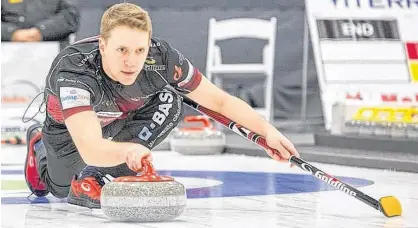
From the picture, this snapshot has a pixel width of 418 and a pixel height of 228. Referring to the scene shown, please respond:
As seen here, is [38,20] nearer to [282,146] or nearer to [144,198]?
[282,146]

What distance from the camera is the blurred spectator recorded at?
288 inches

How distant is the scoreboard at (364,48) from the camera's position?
6.84 m

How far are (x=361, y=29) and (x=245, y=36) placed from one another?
134cm

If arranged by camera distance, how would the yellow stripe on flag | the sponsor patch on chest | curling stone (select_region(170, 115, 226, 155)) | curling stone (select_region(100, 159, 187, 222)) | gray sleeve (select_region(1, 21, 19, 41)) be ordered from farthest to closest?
gray sleeve (select_region(1, 21, 19, 41)) < the yellow stripe on flag < curling stone (select_region(170, 115, 226, 155)) < the sponsor patch on chest < curling stone (select_region(100, 159, 187, 222))

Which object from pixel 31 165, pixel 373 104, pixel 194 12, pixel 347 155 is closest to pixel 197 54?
pixel 194 12

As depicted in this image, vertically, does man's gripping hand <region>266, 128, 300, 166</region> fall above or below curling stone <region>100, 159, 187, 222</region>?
above

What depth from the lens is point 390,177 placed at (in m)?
5.02

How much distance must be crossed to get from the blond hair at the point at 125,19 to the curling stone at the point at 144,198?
0.46 meters

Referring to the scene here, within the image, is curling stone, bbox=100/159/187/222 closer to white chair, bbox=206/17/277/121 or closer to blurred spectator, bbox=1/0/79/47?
blurred spectator, bbox=1/0/79/47

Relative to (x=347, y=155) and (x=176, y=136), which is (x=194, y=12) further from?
(x=347, y=155)

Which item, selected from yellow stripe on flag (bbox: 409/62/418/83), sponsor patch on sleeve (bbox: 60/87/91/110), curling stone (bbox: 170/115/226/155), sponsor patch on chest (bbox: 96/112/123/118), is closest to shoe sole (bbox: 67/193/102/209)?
sponsor patch on chest (bbox: 96/112/123/118)

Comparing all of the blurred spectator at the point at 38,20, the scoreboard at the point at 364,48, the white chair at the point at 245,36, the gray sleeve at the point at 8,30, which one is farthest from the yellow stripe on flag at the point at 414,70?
the gray sleeve at the point at 8,30

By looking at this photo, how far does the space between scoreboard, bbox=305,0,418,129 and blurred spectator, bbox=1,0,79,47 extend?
5.58ft

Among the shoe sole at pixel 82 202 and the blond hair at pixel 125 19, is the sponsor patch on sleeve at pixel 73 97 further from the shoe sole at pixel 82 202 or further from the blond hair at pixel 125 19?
the shoe sole at pixel 82 202
